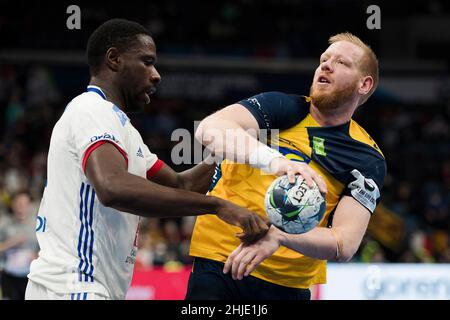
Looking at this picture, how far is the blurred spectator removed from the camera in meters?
10.4

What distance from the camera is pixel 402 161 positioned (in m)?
19.8

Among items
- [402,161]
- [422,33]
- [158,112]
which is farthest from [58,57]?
[422,33]

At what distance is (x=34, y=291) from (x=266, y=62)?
1699 cm

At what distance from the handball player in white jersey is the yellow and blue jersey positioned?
0.53 meters

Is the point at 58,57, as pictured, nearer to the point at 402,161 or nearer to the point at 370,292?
the point at 402,161

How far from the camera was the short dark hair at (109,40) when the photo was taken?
15.0 ft

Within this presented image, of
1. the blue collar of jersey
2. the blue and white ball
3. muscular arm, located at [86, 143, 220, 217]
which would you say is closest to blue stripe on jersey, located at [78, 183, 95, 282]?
muscular arm, located at [86, 143, 220, 217]

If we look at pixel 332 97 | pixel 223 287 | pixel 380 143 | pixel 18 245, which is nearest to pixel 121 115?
pixel 223 287

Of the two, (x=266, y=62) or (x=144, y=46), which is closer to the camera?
(x=144, y=46)

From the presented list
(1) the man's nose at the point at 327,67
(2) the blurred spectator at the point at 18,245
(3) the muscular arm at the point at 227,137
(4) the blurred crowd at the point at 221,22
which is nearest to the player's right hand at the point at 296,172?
(3) the muscular arm at the point at 227,137

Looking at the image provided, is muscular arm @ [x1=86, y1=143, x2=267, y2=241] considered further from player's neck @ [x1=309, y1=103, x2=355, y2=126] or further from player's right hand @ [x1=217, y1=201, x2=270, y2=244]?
player's neck @ [x1=309, y1=103, x2=355, y2=126]

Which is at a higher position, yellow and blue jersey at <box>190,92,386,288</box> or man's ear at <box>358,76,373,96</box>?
man's ear at <box>358,76,373,96</box>

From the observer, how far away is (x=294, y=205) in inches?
161
